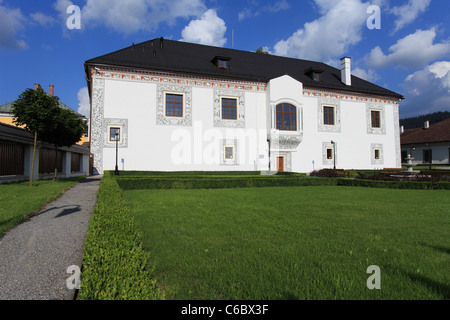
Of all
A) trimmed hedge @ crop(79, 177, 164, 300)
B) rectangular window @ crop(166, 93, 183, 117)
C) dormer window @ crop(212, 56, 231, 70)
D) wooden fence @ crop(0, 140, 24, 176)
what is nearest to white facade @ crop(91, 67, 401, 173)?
rectangular window @ crop(166, 93, 183, 117)

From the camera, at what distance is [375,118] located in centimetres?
2942

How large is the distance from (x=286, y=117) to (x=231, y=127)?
5728mm

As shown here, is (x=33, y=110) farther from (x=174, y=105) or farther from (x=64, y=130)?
(x=174, y=105)

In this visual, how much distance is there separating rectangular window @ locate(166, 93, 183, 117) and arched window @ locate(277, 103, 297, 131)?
9.47 meters

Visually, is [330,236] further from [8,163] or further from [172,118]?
[172,118]

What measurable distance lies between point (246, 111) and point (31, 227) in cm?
2139

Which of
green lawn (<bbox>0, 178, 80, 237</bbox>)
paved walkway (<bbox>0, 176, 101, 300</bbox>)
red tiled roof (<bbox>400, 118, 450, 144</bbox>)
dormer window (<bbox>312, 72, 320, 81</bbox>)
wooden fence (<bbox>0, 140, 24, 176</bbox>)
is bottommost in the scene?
paved walkway (<bbox>0, 176, 101, 300</bbox>)

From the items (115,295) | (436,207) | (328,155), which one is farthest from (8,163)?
(328,155)

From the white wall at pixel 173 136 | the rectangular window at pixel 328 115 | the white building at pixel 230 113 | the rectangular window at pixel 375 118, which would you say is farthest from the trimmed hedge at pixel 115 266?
the rectangular window at pixel 375 118

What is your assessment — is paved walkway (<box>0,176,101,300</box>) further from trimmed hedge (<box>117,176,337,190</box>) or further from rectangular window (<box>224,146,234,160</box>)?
rectangular window (<box>224,146,234,160</box>)

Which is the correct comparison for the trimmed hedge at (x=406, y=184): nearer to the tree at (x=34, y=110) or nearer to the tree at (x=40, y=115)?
the tree at (x=40, y=115)

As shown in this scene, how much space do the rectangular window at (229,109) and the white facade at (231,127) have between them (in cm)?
41

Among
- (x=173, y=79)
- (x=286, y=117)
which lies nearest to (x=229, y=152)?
(x=286, y=117)

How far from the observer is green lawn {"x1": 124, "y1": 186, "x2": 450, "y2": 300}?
2676 millimetres
